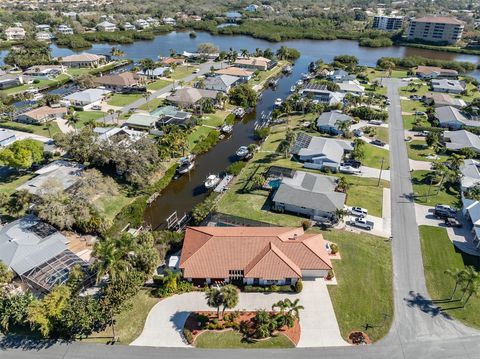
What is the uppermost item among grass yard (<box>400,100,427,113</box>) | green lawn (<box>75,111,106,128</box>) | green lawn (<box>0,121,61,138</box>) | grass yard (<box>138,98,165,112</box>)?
green lawn (<box>0,121,61,138</box>)

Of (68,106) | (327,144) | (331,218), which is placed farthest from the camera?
(68,106)

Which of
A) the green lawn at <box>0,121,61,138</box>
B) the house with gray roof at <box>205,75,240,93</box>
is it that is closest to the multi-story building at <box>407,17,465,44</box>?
the house with gray roof at <box>205,75,240,93</box>

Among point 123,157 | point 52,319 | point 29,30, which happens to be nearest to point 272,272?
point 52,319

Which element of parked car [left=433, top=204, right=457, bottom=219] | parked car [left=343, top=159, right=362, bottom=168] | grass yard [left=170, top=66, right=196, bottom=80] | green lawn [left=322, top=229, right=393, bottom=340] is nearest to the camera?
green lawn [left=322, top=229, right=393, bottom=340]

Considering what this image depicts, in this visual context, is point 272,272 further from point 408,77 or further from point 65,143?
point 408,77

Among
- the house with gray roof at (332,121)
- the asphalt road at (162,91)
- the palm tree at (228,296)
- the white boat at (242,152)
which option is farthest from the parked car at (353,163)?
the asphalt road at (162,91)

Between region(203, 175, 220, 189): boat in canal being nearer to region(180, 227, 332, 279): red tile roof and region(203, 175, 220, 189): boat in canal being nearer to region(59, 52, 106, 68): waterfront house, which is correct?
region(180, 227, 332, 279): red tile roof
